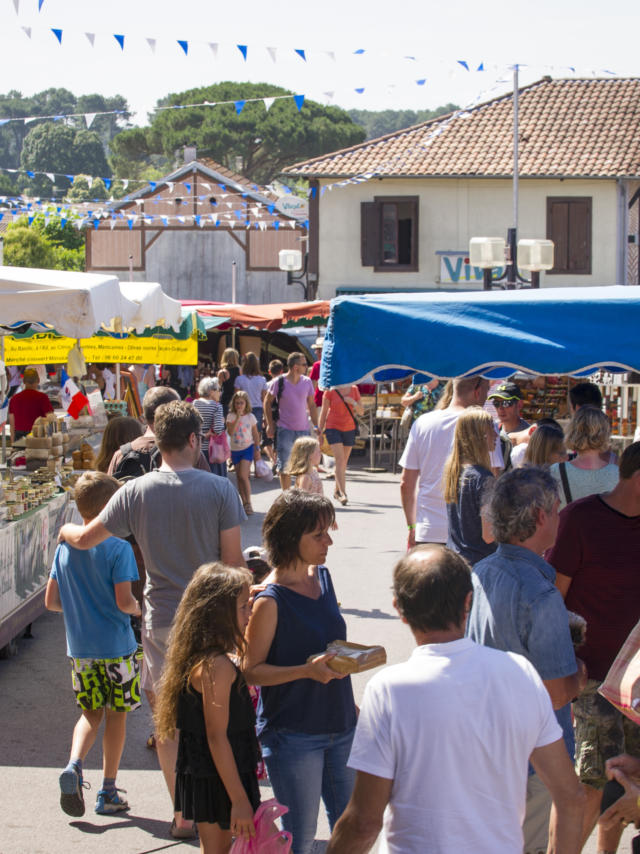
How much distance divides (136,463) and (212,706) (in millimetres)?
2801

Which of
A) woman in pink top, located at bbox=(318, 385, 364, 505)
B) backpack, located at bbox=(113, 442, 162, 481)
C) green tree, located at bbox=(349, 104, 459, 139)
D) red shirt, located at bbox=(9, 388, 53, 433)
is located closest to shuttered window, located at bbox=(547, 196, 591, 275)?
woman in pink top, located at bbox=(318, 385, 364, 505)

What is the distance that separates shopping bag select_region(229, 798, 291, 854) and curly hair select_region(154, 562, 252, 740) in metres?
0.39

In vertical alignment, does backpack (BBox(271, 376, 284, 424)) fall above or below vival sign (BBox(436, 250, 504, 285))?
below

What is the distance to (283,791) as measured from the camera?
347 cm

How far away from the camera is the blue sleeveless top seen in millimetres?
3473

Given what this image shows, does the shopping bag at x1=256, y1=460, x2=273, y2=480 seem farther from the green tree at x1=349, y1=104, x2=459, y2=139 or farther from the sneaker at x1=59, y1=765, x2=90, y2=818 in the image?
the green tree at x1=349, y1=104, x2=459, y2=139

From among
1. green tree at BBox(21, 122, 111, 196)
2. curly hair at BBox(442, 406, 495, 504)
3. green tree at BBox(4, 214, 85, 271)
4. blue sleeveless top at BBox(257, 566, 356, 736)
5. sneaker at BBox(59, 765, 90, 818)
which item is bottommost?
sneaker at BBox(59, 765, 90, 818)

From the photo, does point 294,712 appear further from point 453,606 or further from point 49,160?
point 49,160

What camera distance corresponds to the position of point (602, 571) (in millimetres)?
4125

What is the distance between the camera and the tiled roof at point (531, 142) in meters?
29.4

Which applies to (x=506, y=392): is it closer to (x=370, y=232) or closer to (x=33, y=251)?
(x=370, y=232)

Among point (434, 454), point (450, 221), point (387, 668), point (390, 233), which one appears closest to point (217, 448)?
point (434, 454)

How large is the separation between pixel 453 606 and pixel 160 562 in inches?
83.8

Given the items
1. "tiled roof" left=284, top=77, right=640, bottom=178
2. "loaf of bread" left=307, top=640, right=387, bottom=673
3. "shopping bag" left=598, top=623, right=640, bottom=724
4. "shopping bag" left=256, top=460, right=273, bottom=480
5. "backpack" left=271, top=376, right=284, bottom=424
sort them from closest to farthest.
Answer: "shopping bag" left=598, top=623, right=640, bottom=724 < "loaf of bread" left=307, top=640, right=387, bottom=673 < "backpack" left=271, top=376, right=284, bottom=424 < "shopping bag" left=256, top=460, right=273, bottom=480 < "tiled roof" left=284, top=77, right=640, bottom=178
